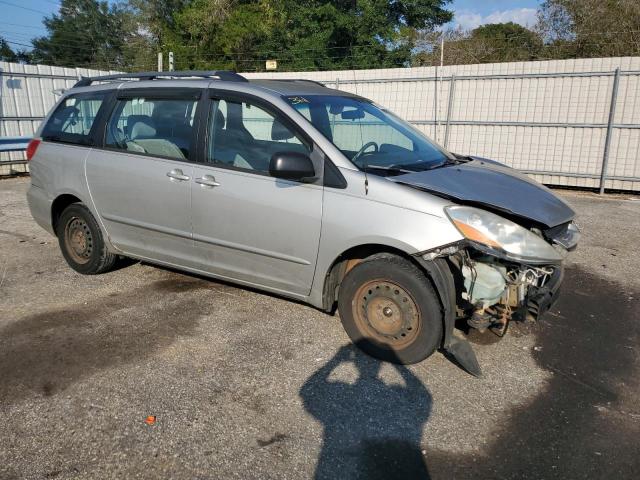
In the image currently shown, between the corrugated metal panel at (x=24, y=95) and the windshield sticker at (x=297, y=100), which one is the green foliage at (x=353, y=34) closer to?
the corrugated metal panel at (x=24, y=95)

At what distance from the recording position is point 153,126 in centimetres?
458

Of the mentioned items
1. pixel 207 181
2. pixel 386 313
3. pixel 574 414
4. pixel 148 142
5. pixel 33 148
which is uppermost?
pixel 148 142

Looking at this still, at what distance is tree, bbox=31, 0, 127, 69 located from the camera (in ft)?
170

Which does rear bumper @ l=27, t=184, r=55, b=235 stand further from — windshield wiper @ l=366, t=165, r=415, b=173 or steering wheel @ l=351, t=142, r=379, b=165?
windshield wiper @ l=366, t=165, r=415, b=173

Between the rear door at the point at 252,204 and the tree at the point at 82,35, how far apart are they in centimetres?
5216

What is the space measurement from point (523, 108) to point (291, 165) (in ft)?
29.4

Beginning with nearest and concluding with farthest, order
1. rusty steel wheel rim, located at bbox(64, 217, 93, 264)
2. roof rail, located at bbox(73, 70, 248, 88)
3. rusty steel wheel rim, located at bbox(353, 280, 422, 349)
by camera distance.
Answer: rusty steel wheel rim, located at bbox(353, 280, 422, 349)
roof rail, located at bbox(73, 70, 248, 88)
rusty steel wheel rim, located at bbox(64, 217, 93, 264)

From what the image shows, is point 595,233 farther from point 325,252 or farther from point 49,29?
point 49,29

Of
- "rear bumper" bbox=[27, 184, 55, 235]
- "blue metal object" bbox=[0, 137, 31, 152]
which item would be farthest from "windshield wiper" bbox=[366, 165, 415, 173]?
"blue metal object" bbox=[0, 137, 31, 152]

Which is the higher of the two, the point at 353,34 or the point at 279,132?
the point at 353,34

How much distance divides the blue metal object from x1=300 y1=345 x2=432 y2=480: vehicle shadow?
424 inches

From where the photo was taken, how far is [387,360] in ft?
11.9

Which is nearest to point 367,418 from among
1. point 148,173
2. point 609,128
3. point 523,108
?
point 148,173

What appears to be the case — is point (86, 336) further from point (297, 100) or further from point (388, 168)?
point (388, 168)
